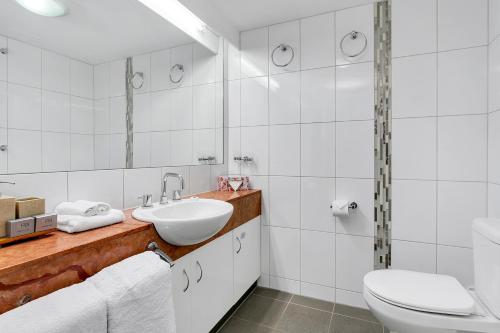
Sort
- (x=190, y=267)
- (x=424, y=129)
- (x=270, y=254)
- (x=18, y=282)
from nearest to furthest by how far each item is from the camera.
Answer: (x=18, y=282) < (x=190, y=267) < (x=424, y=129) < (x=270, y=254)

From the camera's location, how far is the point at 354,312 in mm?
1889

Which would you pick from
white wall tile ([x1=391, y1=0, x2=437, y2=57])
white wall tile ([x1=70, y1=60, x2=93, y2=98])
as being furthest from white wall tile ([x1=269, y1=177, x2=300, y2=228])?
white wall tile ([x1=70, y1=60, x2=93, y2=98])

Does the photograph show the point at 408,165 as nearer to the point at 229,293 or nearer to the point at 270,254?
the point at 270,254

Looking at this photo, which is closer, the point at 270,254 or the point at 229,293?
the point at 229,293

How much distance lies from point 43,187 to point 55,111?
0.33 metres

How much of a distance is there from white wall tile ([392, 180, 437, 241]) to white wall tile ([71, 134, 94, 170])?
187 cm

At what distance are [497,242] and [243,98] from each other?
1868 mm

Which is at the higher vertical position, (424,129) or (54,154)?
(424,129)

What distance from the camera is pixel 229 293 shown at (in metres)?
1.76

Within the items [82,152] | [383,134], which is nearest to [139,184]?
[82,152]

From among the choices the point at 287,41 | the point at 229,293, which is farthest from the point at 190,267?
the point at 287,41

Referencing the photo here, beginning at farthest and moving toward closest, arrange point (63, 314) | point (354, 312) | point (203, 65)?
point (203, 65)
point (354, 312)
point (63, 314)

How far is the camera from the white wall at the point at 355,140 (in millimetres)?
1657

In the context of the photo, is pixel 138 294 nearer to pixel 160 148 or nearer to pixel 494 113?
pixel 160 148
